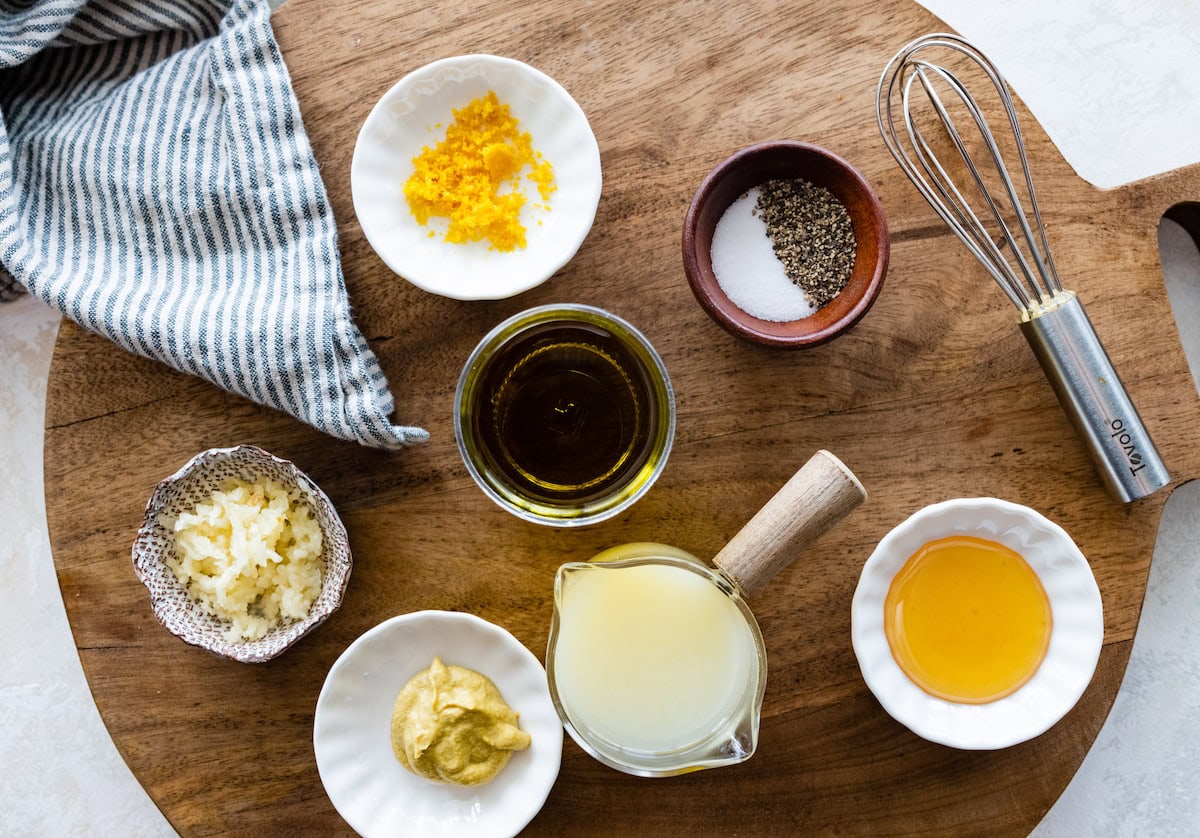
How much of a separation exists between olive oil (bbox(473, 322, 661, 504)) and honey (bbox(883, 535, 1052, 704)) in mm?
342

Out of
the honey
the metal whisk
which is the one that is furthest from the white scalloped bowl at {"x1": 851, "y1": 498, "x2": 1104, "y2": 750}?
the metal whisk

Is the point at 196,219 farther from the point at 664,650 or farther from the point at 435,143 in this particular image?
the point at 664,650

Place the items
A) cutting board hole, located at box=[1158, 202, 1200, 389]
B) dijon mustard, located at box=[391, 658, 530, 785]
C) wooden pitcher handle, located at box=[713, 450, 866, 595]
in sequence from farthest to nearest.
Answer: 1. cutting board hole, located at box=[1158, 202, 1200, 389]
2. dijon mustard, located at box=[391, 658, 530, 785]
3. wooden pitcher handle, located at box=[713, 450, 866, 595]

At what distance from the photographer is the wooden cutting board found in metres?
1.02

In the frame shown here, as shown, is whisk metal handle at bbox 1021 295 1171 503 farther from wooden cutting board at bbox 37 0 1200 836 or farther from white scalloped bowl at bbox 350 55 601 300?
white scalloped bowl at bbox 350 55 601 300

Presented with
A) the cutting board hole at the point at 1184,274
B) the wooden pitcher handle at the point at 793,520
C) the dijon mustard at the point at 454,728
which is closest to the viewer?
the wooden pitcher handle at the point at 793,520

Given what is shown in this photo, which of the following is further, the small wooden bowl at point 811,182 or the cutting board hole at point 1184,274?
the cutting board hole at point 1184,274

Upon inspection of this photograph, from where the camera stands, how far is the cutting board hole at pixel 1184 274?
1.20m

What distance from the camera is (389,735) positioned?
1.01m

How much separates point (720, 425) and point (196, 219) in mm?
640

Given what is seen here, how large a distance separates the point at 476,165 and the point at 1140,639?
110 centimetres

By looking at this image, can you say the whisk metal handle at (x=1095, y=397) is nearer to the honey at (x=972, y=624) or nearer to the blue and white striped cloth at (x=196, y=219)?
the honey at (x=972, y=624)

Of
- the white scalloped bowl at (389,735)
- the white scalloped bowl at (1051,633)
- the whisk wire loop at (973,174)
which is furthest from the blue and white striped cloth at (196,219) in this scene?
the whisk wire loop at (973,174)

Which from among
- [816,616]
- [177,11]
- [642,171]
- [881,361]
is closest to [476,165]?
[642,171]
